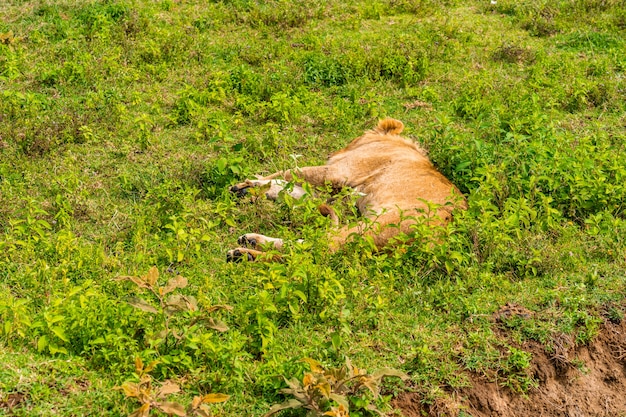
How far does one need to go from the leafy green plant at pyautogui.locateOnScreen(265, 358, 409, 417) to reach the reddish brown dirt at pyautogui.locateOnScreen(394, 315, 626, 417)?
38 centimetres

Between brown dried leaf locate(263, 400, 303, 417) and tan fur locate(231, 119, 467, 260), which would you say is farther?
tan fur locate(231, 119, 467, 260)

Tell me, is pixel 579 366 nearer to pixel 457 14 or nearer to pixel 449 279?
pixel 449 279

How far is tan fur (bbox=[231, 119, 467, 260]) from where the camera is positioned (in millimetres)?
Answer: 6273

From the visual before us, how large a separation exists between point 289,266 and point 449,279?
1.26 meters

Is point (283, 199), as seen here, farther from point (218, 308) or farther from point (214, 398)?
point (214, 398)

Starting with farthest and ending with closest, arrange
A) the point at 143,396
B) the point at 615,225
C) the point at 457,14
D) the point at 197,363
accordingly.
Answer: the point at 457,14
the point at 615,225
the point at 197,363
the point at 143,396

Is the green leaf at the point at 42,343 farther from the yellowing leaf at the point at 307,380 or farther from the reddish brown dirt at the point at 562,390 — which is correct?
the reddish brown dirt at the point at 562,390

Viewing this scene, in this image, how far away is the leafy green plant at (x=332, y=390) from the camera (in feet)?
14.3

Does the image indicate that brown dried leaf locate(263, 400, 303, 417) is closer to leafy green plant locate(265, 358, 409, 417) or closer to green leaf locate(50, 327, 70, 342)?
leafy green plant locate(265, 358, 409, 417)

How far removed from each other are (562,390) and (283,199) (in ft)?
9.03

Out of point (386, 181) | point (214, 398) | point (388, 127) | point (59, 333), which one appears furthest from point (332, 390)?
point (388, 127)

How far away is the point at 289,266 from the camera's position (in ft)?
18.3

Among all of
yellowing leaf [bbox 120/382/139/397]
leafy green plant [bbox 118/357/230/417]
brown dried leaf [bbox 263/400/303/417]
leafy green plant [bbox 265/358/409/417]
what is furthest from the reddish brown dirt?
yellowing leaf [bbox 120/382/139/397]

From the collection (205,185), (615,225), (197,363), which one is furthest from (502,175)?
(197,363)
